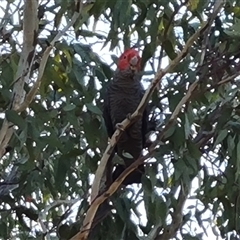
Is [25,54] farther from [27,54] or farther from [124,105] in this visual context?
[124,105]

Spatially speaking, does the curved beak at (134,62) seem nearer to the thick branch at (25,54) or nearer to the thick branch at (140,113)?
the thick branch at (140,113)

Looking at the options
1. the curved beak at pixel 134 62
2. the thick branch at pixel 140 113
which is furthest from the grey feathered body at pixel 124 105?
the thick branch at pixel 140 113

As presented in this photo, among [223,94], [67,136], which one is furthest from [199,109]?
[67,136]

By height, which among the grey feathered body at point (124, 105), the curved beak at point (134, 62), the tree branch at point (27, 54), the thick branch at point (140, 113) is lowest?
the thick branch at point (140, 113)

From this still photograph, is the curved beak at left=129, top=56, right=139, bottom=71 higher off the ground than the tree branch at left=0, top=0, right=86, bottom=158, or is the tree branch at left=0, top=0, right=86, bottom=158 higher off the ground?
the curved beak at left=129, top=56, right=139, bottom=71

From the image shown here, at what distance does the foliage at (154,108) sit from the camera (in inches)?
52.9

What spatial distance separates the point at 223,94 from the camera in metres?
1.64

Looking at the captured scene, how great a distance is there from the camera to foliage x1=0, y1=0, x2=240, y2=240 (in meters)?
1.34

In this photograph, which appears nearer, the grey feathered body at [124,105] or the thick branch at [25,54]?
the thick branch at [25,54]

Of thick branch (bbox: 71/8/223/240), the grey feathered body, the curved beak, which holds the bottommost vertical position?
thick branch (bbox: 71/8/223/240)

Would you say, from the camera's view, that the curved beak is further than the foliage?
Yes

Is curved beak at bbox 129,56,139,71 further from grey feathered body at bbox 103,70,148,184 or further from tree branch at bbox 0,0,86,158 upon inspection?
tree branch at bbox 0,0,86,158

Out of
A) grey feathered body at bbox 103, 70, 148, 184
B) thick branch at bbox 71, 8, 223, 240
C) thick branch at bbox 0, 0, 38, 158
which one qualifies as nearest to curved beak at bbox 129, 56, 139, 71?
grey feathered body at bbox 103, 70, 148, 184

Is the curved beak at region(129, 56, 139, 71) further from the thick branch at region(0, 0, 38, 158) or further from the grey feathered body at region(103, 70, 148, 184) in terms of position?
the thick branch at region(0, 0, 38, 158)
